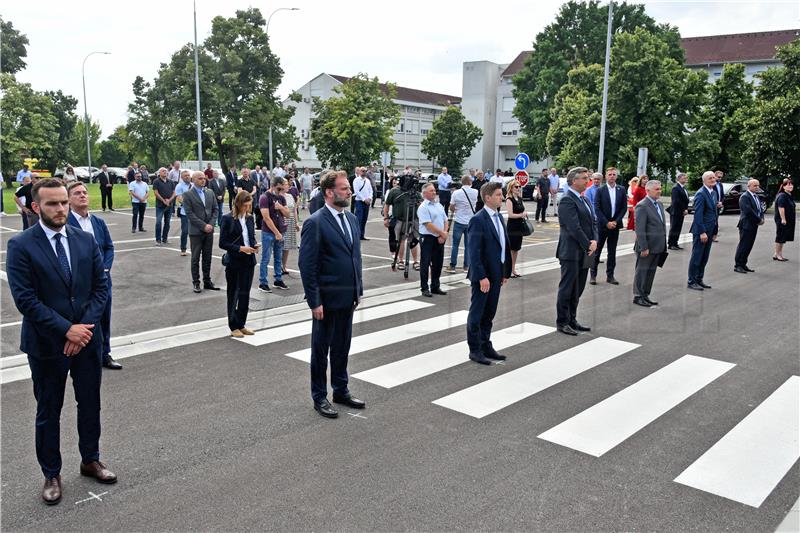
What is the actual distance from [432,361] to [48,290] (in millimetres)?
4286

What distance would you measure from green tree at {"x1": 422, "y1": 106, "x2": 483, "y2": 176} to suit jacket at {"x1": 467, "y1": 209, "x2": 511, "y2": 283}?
231 ft

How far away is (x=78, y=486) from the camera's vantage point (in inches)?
171

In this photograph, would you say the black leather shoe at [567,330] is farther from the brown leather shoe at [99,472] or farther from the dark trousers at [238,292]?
the brown leather shoe at [99,472]

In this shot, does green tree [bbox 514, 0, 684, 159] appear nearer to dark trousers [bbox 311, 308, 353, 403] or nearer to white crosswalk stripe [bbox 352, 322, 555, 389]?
white crosswalk stripe [bbox 352, 322, 555, 389]

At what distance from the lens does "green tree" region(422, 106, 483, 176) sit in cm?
7638

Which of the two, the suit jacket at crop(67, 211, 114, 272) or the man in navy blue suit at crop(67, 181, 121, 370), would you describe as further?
the suit jacket at crop(67, 211, 114, 272)

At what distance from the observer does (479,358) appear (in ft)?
24.2

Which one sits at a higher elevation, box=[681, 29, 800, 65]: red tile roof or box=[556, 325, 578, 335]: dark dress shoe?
box=[681, 29, 800, 65]: red tile roof

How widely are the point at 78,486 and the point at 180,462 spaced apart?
0.68m

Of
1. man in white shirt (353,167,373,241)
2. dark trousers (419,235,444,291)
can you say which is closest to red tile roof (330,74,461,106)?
man in white shirt (353,167,373,241)

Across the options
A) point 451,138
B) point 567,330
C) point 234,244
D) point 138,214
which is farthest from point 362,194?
point 451,138

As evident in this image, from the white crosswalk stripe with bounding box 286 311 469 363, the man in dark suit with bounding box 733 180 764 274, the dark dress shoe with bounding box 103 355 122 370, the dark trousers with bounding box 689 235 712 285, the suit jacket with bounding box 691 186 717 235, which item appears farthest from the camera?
the man in dark suit with bounding box 733 180 764 274

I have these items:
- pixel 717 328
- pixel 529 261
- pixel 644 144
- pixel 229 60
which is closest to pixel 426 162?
pixel 229 60

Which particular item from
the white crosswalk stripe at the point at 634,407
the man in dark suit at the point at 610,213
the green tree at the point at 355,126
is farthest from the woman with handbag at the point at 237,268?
the green tree at the point at 355,126
